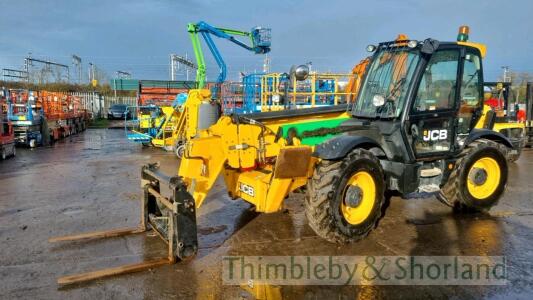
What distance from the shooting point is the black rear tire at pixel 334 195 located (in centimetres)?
496

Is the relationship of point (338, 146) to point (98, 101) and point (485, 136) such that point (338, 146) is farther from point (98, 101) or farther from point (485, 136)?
point (98, 101)

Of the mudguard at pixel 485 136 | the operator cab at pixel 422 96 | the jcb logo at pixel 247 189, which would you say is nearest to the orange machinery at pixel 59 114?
the jcb logo at pixel 247 189

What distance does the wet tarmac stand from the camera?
4.14 meters

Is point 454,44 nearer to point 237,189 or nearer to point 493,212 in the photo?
point 493,212

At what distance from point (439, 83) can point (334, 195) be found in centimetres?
234

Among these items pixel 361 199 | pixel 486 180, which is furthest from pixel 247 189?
pixel 486 180

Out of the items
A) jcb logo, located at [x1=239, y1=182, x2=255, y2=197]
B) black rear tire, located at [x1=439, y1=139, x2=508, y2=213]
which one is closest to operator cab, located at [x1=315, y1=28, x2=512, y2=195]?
black rear tire, located at [x1=439, y1=139, x2=508, y2=213]

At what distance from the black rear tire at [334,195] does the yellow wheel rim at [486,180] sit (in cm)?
233

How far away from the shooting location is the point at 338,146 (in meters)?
5.13

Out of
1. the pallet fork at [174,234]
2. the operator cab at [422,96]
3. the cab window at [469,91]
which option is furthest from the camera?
the cab window at [469,91]

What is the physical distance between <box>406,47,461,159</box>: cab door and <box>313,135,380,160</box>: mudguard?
83 centimetres

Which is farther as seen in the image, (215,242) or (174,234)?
(215,242)

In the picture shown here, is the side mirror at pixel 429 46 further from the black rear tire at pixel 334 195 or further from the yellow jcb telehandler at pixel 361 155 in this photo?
the black rear tire at pixel 334 195

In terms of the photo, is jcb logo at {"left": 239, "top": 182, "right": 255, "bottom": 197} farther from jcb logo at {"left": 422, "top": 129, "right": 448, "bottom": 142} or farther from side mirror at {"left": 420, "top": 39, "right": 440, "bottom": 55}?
side mirror at {"left": 420, "top": 39, "right": 440, "bottom": 55}
